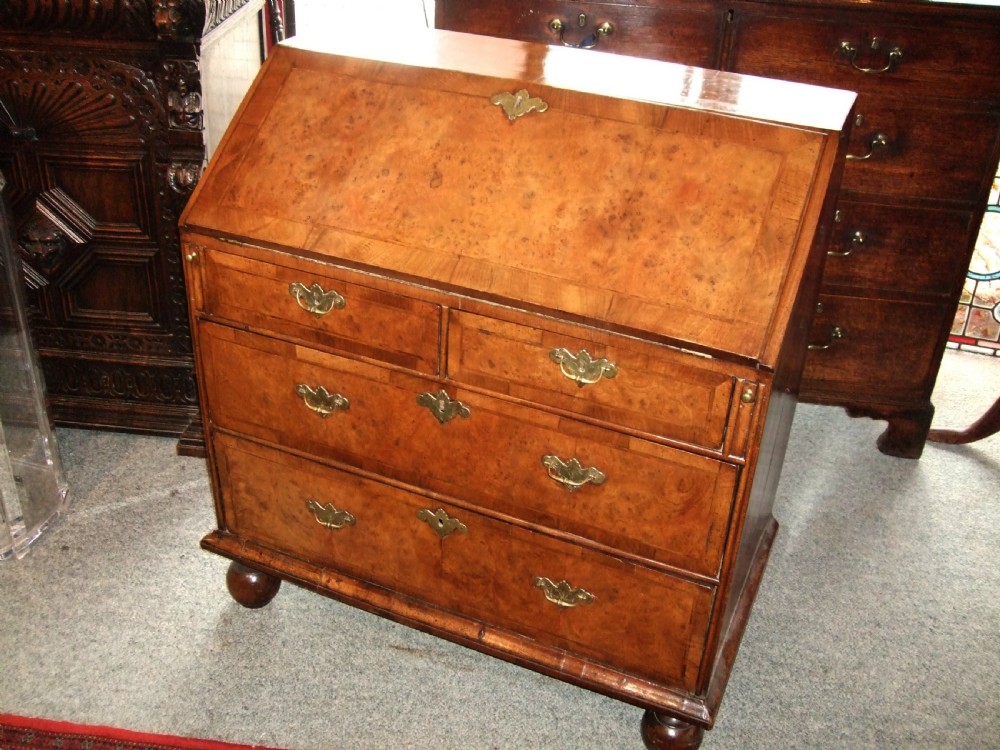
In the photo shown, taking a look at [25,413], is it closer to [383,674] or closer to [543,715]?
[383,674]

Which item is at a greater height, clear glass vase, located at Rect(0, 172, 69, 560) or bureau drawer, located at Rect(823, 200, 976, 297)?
bureau drawer, located at Rect(823, 200, 976, 297)

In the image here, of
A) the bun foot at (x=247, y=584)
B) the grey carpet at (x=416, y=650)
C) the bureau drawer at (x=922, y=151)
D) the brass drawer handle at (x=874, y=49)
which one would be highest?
the brass drawer handle at (x=874, y=49)

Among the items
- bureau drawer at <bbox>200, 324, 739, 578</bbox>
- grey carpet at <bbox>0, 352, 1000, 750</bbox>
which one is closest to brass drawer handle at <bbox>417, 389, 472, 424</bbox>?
bureau drawer at <bbox>200, 324, 739, 578</bbox>

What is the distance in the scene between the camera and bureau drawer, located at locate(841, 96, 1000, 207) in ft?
7.32

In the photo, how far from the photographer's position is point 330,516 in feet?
6.08

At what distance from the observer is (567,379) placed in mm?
1498

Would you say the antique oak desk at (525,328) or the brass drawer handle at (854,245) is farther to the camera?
the brass drawer handle at (854,245)

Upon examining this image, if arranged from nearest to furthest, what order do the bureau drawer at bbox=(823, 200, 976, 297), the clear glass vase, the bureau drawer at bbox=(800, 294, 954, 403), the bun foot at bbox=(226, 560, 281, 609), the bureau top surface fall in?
the bureau top surface → the bun foot at bbox=(226, 560, 281, 609) → the clear glass vase → the bureau drawer at bbox=(823, 200, 976, 297) → the bureau drawer at bbox=(800, 294, 954, 403)

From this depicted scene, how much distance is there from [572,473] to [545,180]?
453 mm

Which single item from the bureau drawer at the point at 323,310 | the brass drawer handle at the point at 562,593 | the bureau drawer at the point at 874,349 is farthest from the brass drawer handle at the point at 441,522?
the bureau drawer at the point at 874,349

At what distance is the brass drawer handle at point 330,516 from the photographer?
1.84 metres

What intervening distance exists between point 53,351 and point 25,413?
282mm

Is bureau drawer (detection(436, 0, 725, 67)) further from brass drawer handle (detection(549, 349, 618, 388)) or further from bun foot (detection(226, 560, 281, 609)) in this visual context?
bun foot (detection(226, 560, 281, 609))

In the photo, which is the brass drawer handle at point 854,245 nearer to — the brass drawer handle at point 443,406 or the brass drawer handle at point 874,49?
the brass drawer handle at point 874,49
